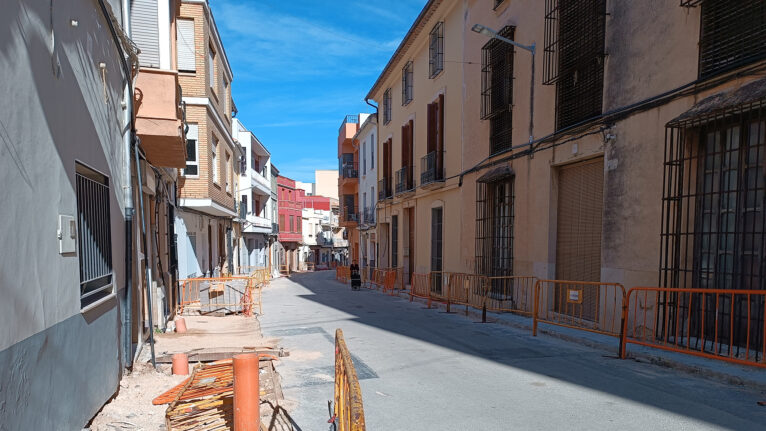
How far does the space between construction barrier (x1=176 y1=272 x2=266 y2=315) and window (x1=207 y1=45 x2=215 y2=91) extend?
612cm

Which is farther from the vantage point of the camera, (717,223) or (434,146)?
(434,146)

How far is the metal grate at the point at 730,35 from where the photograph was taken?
5.73 m

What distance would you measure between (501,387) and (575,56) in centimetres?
731

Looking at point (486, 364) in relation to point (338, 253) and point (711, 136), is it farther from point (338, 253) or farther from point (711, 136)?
point (338, 253)

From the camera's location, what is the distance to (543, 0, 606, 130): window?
8477mm

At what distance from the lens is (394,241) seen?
22.3m

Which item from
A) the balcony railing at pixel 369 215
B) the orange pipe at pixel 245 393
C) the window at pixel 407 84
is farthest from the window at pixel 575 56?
the balcony railing at pixel 369 215

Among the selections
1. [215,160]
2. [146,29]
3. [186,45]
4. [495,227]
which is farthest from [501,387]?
[215,160]

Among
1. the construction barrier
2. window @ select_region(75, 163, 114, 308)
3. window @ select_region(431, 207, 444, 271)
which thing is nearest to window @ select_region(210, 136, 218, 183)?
the construction barrier

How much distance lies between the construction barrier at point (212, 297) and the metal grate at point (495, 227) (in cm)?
669

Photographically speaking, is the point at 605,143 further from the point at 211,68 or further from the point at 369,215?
the point at 369,215

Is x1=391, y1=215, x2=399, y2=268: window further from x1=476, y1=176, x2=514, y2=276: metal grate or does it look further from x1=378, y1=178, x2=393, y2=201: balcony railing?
x1=476, y1=176, x2=514, y2=276: metal grate

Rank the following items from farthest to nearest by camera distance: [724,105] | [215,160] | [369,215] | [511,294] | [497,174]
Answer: [369,215]
[215,160]
[497,174]
[511,294]
[724,105]

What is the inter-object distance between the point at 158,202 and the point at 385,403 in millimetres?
6674
